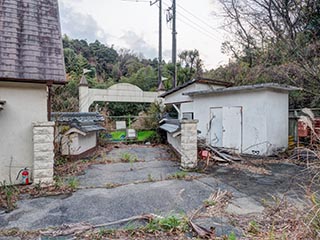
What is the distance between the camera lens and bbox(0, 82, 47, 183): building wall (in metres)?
5.60

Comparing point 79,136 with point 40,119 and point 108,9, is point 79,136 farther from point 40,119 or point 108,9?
point 108,9

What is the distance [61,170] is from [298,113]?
1031cm

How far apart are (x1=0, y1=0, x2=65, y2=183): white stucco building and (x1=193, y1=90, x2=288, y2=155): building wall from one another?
23.5ft

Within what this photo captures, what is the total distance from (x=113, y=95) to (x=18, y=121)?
10.6 meters

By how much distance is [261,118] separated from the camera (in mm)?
9352

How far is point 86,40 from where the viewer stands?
1207 inches

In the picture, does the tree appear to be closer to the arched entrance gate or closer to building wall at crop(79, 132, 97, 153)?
the arched entrance gate

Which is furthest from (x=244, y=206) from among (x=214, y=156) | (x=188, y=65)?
(x=188, y=65)

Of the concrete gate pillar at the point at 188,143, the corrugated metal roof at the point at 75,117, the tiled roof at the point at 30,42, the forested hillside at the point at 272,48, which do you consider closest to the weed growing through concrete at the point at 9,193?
the tiled roof at the point at 30,42

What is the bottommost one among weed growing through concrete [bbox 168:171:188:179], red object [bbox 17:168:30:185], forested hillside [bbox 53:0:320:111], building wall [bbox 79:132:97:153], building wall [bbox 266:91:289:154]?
weed growing through concrete [bbox 168:171:188:179]

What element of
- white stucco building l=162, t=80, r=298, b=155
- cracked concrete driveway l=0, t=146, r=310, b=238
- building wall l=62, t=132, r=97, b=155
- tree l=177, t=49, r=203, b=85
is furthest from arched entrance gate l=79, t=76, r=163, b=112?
cracked concrete driveway l=0, t=146, r=310, b=238

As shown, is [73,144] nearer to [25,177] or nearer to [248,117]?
[25,177]

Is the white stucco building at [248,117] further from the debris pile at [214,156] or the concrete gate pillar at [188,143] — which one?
the concrete gate pillar at [188,143]

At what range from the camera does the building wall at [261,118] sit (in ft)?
30.6
